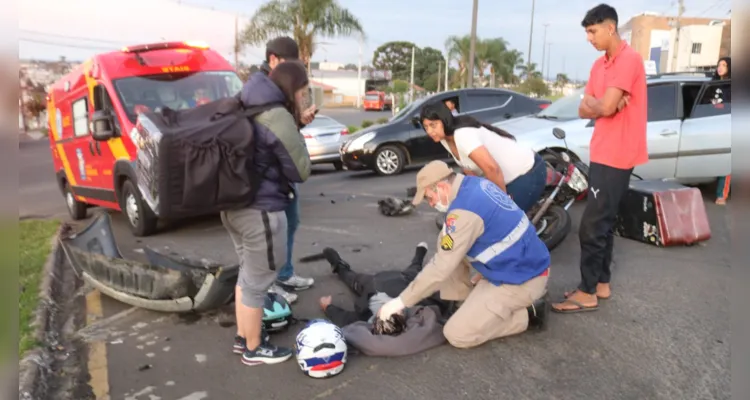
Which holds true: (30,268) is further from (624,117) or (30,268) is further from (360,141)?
(360,141)

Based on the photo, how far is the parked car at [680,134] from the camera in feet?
22.8

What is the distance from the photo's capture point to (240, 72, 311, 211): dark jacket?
316 centimetres

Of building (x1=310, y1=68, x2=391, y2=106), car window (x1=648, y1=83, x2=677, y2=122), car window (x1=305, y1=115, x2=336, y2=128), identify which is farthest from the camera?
building (x1=310, y1=68, x2=391, y2=106)

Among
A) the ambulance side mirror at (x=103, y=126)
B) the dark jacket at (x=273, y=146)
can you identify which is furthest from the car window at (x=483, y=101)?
the dark jacket at (x=273, y=146)

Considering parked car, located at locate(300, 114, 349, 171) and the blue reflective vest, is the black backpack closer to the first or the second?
the blue reflective vest

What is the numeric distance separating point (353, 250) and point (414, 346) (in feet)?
8.34

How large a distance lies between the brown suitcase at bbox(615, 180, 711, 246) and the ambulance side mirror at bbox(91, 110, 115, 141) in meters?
5.90

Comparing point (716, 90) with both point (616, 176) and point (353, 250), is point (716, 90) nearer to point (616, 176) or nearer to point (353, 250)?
point (616, 176)

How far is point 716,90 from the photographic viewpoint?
712cm

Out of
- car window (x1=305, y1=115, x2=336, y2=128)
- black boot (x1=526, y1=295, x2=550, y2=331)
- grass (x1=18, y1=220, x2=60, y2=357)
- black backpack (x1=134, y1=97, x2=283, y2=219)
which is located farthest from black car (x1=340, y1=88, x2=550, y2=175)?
black backpack (x1=134, y1=97, x2=283, y2=219)

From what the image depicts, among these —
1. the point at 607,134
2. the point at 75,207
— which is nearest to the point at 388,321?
the point at 607,134

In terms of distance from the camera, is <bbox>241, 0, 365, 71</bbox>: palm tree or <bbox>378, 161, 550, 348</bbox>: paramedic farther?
<bbox>241, 0, 365, 71</bbox>: palm tree

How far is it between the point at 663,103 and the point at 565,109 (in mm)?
1459

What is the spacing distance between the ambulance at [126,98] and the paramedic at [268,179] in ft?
11.9
